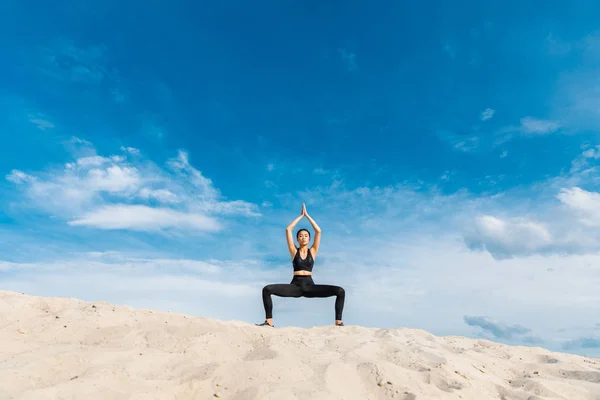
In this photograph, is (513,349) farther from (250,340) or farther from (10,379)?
(10,379)

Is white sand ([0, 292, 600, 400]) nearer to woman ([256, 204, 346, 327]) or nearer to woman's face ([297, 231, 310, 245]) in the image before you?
woman ([256, 204, 346, 327])

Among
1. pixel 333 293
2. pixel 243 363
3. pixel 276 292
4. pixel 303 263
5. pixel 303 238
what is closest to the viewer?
pixel 243 363

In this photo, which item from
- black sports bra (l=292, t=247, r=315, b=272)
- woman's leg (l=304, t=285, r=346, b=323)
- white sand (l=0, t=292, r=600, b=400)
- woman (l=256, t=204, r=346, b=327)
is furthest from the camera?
black sports bra (l=292, t=247, r=315, b=272)

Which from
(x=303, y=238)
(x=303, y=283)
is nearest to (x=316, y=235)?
(x=303, y=238)

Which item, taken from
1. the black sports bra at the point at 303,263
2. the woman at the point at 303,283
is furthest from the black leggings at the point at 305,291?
the black sports bra at the point at 303,263

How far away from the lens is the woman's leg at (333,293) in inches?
319

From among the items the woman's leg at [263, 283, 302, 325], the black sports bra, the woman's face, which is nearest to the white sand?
the woman's leg at [263, 283, 302, 325]

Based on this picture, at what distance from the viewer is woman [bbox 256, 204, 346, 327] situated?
313 inches

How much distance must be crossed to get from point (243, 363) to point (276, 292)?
12.0 ft

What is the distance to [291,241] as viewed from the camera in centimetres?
855

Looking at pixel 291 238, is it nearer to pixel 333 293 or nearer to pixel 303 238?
pixel 303 238

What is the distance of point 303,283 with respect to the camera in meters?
8.27

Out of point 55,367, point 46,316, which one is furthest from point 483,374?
point 46,316

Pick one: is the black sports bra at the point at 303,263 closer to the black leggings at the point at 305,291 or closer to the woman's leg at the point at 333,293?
the black leggings at the point at 305,291
